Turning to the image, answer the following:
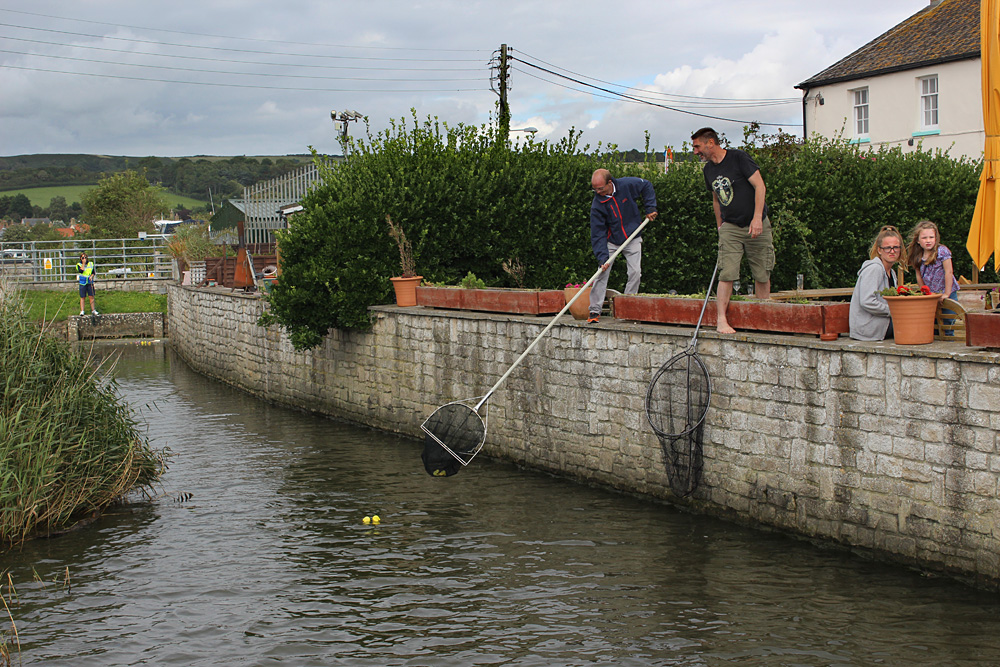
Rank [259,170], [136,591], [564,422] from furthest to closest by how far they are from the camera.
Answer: [259,170] → [564,422] → [136,591]

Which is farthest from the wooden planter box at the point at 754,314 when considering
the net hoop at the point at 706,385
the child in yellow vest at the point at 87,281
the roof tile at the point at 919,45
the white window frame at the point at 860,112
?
the child in yellow vest at the point at 87,281

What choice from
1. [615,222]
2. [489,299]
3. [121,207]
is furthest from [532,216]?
[121,207]

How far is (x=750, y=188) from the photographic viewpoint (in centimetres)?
916

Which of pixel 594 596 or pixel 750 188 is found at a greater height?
pixel 750 188

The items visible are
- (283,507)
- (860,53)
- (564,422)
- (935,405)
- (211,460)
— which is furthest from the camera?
(860,53)

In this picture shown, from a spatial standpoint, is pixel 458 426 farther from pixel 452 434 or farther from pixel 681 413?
pixel 681 413

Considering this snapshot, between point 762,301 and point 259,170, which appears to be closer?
point 762,301

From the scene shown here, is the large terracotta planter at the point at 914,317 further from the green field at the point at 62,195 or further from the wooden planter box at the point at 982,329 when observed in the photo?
the green field at the point at 62,195

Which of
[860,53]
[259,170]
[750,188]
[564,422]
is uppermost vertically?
[259,170]

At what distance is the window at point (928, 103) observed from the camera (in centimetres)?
2509

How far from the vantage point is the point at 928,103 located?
83.0 ft

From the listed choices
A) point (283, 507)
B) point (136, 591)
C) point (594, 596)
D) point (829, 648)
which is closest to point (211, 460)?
point (283, 507)

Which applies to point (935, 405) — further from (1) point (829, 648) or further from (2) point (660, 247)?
(2) point (660, 247)

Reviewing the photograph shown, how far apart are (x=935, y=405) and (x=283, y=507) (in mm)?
6519
